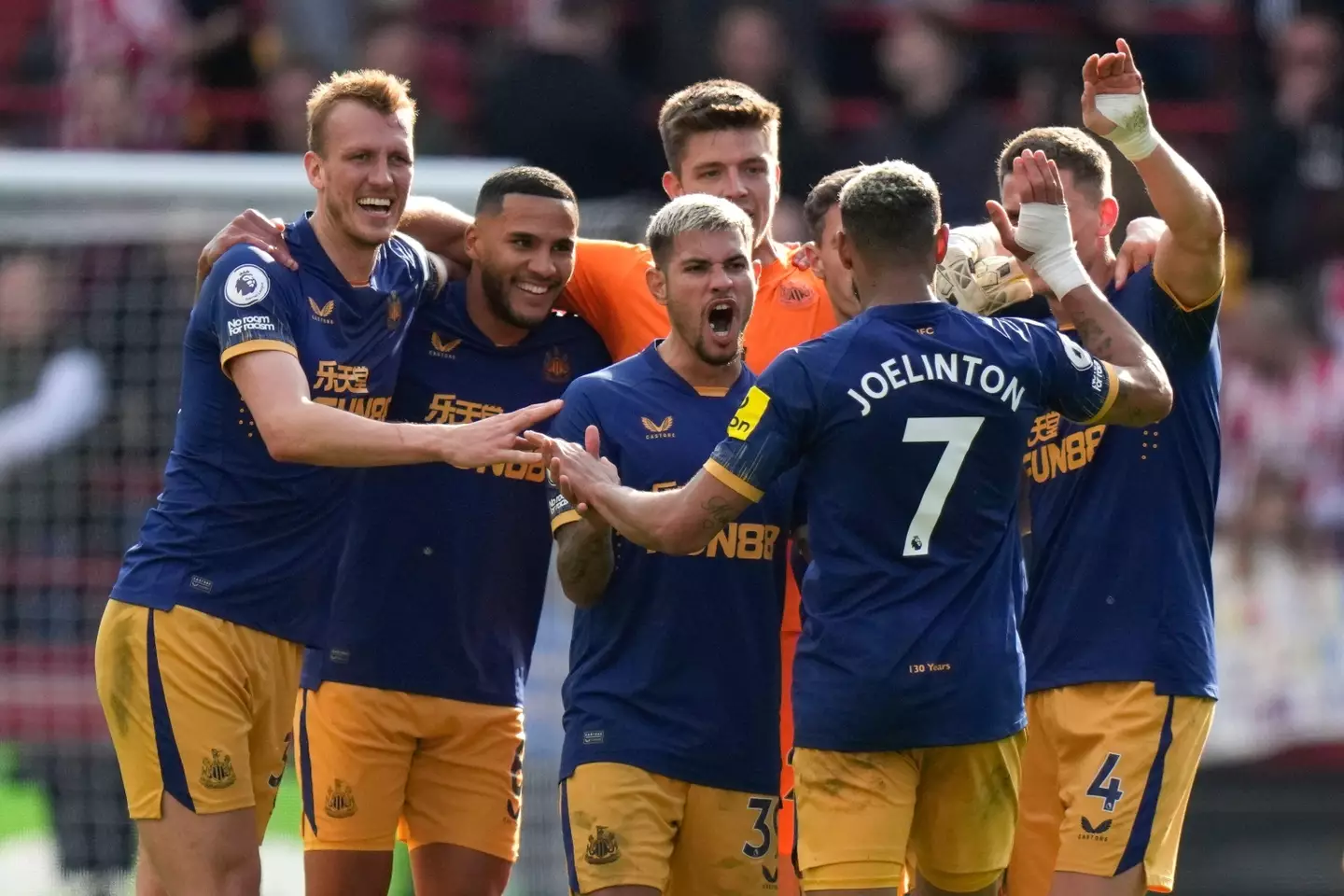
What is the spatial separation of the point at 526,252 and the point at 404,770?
1810 millimetres

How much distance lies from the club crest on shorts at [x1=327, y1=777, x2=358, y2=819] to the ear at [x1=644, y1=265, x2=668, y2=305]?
2.03 metres

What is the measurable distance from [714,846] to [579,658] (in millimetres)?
689

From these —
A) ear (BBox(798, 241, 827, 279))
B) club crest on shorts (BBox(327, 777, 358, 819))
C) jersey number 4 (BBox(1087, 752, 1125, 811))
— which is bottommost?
club crest on shorts (BBox(327, 777, 358, 819))

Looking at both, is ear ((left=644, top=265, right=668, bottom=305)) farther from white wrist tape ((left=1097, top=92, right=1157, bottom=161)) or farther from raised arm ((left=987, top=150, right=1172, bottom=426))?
white wrist tape ((left=1097, top=92, right=1157, bottom=161))

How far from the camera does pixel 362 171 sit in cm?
660

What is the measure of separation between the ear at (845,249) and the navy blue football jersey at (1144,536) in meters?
1.11

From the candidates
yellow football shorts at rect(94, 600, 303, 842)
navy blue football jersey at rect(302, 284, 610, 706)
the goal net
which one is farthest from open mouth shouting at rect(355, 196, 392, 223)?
the goal net

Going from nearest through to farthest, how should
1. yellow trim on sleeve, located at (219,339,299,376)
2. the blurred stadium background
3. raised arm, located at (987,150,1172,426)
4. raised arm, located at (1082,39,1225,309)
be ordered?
raised arm, located at (987,150,1172,426)
raised arm, located at (1082,39,1225,309)
yellow trim on sleeve, located at (219,339,299,376)
the blurred stadium background

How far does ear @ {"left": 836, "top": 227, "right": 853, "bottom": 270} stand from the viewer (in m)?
5.59

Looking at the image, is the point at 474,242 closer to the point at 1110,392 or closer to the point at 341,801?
the point at 341,801

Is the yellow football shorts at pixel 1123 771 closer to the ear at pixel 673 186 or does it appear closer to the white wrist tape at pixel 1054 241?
the white wrist tape at pixel 1054 241

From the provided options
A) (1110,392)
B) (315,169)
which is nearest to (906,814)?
(1110,392)

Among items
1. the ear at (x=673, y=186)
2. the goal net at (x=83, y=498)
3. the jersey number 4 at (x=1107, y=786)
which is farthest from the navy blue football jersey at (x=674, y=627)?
the goal net at (x=83, y=498)

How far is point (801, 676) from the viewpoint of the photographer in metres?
5.58
